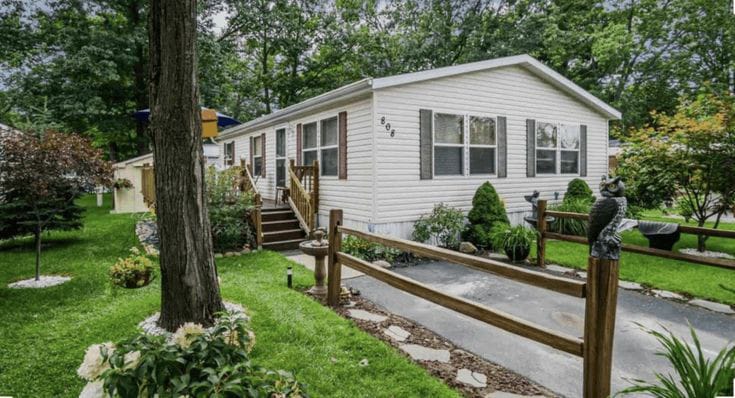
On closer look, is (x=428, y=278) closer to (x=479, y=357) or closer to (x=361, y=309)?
(x=361, y=309)

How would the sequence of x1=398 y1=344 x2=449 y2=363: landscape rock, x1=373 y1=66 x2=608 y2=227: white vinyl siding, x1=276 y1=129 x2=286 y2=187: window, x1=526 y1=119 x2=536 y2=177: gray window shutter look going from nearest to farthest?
x1=398 y1=344 x2=449 y2=363: landscape rock < x1=373 y1=66 x2=608 y2=227: white vinyl siding < x1=526 y1=119 x2=536 y2=177: gray window shutter < x1=276 y1=129 x2=286 y2=187: window

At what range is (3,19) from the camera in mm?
14594

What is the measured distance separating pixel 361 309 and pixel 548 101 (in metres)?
7.76

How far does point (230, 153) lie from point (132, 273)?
36.9 ft

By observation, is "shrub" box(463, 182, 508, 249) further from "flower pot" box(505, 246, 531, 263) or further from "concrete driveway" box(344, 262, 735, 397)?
"concrete driveway" box(344, 262, 735, 397)

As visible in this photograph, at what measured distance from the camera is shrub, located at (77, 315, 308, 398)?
1696 mm

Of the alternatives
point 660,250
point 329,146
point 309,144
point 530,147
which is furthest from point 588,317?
point 309,144

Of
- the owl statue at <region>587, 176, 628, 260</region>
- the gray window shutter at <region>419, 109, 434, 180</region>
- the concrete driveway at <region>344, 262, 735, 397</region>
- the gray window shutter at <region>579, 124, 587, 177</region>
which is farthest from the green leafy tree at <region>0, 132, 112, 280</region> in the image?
the gray window shutter at <region>579, 124, 587, 177</region>

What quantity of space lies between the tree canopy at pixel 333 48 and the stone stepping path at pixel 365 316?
513 inches

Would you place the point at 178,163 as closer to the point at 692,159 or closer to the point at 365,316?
the point at 365,316

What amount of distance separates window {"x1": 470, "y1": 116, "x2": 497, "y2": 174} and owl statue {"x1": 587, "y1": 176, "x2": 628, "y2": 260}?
503 cm

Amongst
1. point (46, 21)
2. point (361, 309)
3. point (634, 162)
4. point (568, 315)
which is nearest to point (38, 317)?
point (361, 309)

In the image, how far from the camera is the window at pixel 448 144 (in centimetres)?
802

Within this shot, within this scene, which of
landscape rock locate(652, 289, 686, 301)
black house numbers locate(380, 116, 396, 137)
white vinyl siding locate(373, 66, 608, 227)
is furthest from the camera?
white vinyl siding locate(373, 66, 608, 227)
